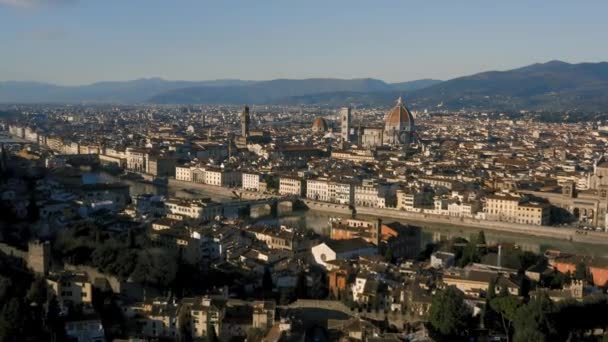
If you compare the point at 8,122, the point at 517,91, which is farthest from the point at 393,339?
the point at 517,91

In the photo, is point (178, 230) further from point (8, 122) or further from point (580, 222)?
point (8, 122)

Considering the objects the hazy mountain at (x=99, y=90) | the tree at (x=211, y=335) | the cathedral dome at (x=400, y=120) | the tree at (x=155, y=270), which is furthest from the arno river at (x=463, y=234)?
the hazy mountain at (x=99, y=90)

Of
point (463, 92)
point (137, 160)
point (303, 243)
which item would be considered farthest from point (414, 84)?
point (303, 243)

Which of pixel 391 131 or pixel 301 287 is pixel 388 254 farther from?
pixel 391 131

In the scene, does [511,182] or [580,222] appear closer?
[580,222]

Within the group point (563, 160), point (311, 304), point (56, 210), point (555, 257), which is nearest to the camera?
point (311, 304)

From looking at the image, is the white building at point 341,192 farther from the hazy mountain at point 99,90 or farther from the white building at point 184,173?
the hazy mountain at point 99,90

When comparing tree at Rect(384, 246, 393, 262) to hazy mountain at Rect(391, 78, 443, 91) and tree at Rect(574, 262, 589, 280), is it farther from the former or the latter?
hazy mountain at Rect(391, 78, 443, 91)

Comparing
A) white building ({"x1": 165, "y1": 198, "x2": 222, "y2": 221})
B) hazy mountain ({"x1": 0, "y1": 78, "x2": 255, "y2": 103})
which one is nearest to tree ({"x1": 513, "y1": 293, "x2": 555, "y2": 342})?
white building ({"x1": 165, "y1": 198, "x2": 222, "y2": 221})
